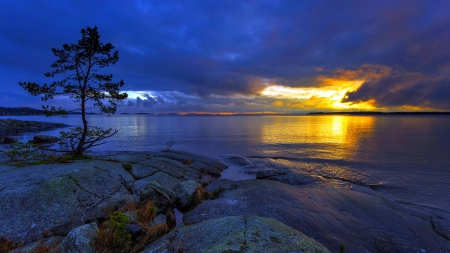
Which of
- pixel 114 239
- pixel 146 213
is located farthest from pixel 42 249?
pixel 146 213

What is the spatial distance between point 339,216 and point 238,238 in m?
7.39

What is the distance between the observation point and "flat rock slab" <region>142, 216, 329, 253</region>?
4516 millimetres

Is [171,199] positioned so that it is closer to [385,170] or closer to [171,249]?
[171,249]

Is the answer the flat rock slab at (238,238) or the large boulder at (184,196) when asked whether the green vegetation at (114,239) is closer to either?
the flat rock slab at (238,238)

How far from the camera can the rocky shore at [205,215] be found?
5.41 metres

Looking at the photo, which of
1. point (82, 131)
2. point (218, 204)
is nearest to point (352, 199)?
point (218, 204)

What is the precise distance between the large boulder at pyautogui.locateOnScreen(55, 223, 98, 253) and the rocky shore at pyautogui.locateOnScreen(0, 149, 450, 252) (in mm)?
25

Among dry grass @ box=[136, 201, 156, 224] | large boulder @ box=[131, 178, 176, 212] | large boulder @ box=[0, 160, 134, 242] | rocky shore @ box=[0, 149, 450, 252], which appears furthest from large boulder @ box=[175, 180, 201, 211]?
large boulder @ box=[0, 160, 134, 242]

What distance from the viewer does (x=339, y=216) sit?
9.61 meters

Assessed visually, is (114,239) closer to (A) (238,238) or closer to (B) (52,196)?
(A) (238,238)

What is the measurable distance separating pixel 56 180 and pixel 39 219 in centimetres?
230

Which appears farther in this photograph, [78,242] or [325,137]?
[325,137]

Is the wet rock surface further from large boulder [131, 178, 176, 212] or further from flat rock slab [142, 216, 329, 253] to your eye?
flat rock slab [142, 216, 329, 253]

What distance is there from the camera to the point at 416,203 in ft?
41.9
